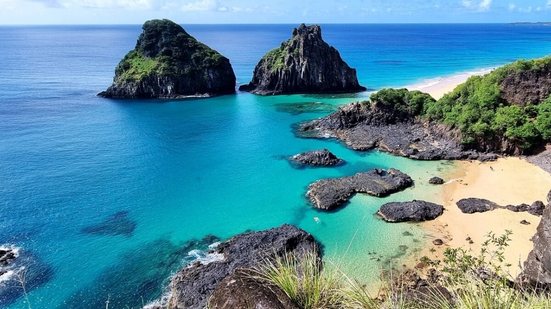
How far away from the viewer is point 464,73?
390 ft

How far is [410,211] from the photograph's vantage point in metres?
35.8

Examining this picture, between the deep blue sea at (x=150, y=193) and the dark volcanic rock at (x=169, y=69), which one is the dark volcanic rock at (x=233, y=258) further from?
the dark volcanic rock at (x=169, y=69)

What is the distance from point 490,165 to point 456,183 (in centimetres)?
752

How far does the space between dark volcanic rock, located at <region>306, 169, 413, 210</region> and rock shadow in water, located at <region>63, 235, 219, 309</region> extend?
38.8 ft

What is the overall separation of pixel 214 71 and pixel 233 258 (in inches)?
2906

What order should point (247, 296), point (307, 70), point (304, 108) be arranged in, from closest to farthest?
point (247, 296)
point (304, 108)
point (307, 70)

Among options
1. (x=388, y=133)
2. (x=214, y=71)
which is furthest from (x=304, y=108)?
(x=214, y=71)

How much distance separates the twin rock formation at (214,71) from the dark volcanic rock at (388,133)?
30.1 metres

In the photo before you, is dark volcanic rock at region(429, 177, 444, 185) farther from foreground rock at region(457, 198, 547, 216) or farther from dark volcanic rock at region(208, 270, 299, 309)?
dark volcanic rock at region(208, 270, 299, 309)

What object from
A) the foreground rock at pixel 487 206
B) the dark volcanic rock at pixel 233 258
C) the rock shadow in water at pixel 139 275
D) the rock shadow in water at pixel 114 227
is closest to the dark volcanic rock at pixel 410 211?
the foreground rock at pixel 487 206

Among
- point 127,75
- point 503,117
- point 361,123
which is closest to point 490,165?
point 503,117

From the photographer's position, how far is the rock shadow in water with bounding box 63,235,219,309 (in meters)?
26.3

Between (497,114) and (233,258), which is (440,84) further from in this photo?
(233,258)

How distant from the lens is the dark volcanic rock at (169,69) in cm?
9400
